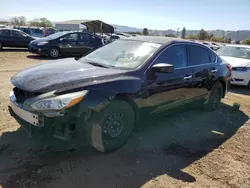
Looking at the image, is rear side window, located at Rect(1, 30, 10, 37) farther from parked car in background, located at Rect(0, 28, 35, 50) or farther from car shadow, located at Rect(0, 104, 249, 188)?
car shadow, located at Rect(0, 104, 249, 188)

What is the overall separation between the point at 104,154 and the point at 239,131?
2.89 metres

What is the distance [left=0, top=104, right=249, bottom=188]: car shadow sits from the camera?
9.66 feet

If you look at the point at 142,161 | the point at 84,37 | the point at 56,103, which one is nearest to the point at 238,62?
the point at 142,161

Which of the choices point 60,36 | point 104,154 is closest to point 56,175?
point 104,154

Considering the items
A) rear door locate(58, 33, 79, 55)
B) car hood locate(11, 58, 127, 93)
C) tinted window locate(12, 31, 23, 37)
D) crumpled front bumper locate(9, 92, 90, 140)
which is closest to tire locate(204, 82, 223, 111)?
car hood locate(11, 58, 127, 93)

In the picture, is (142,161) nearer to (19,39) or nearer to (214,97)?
(214,97)

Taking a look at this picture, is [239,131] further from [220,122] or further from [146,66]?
[146,66]

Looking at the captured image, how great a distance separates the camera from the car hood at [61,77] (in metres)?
3.07

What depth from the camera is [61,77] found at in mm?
3271

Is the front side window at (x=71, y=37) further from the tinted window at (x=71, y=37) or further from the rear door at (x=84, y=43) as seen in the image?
the rear door at (x=84, y=43)

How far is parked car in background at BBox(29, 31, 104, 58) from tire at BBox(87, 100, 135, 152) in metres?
9.52

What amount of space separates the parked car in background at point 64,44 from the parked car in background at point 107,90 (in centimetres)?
863

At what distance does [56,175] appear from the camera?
2977mm

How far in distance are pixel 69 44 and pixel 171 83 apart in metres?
10.1
